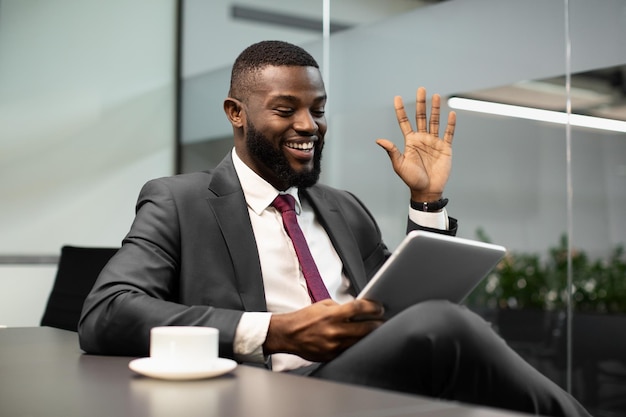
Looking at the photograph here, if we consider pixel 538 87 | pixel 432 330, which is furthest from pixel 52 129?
pixel 432 330

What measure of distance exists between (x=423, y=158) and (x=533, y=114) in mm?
1556

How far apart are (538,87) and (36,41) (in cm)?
362

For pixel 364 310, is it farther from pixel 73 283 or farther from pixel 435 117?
pixel 73 283

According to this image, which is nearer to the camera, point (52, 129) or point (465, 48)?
point (465, 48)

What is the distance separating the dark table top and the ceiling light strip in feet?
8.20

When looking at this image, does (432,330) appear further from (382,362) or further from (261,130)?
(261,130)

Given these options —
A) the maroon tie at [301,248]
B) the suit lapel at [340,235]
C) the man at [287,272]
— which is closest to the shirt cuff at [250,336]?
the man at [287,272]

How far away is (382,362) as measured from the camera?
4.20 ft

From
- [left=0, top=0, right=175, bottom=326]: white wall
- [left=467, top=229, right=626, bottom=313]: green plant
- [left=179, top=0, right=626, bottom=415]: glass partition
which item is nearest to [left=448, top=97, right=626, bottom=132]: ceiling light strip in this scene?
[left=179, top=0, right=626, bottom=415]: glass partition

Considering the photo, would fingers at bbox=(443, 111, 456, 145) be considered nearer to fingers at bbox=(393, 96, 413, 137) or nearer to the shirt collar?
fingers at bbox=(393, 96, 413, 137)

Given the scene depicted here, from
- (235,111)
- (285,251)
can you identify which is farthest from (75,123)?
(285,251)

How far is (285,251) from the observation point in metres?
1.97

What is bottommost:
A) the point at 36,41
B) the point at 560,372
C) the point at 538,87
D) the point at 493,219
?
the point at 560,372

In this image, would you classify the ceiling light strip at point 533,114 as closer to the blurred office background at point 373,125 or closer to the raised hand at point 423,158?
the blurred office background at point 373,125
